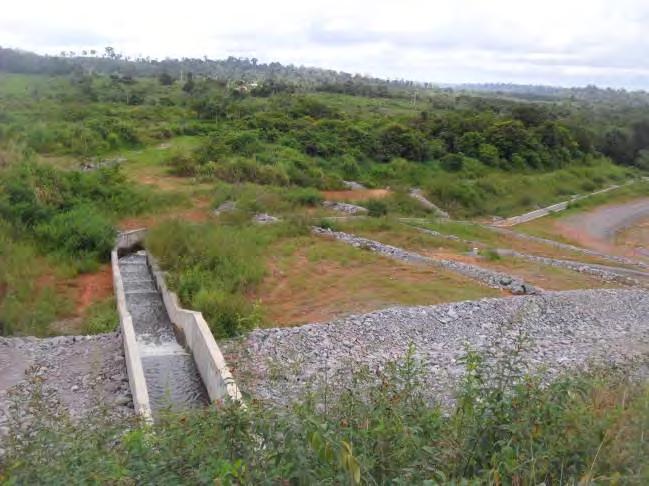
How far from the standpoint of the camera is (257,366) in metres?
8.97

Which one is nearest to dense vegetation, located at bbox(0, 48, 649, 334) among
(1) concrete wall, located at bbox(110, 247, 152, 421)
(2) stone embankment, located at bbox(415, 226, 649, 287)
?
(1) concrete wall, located at bbox(110, 247, 152, 421)

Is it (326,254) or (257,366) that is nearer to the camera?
(257,366)

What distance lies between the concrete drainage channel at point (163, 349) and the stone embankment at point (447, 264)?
18.7ft

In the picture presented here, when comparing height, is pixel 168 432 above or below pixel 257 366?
above

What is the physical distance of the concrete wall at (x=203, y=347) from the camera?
8.10 m

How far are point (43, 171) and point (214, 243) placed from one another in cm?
716

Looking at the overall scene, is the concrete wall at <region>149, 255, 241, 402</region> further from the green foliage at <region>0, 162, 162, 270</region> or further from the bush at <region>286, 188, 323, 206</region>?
the bush at <region>286, 188, 323, 206</region>

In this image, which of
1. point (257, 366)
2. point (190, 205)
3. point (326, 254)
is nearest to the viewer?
point (257, 366)

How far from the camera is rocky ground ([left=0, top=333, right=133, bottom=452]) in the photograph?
8.28 metres

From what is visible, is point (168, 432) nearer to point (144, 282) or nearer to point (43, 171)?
point (144, 282)

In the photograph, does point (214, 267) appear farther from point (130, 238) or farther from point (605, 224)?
point (605, 224)

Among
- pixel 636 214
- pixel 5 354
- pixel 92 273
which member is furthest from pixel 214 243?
pixel 636 214

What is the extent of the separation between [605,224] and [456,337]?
20251 millimetres

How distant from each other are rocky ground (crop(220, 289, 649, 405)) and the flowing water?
2.46ft
